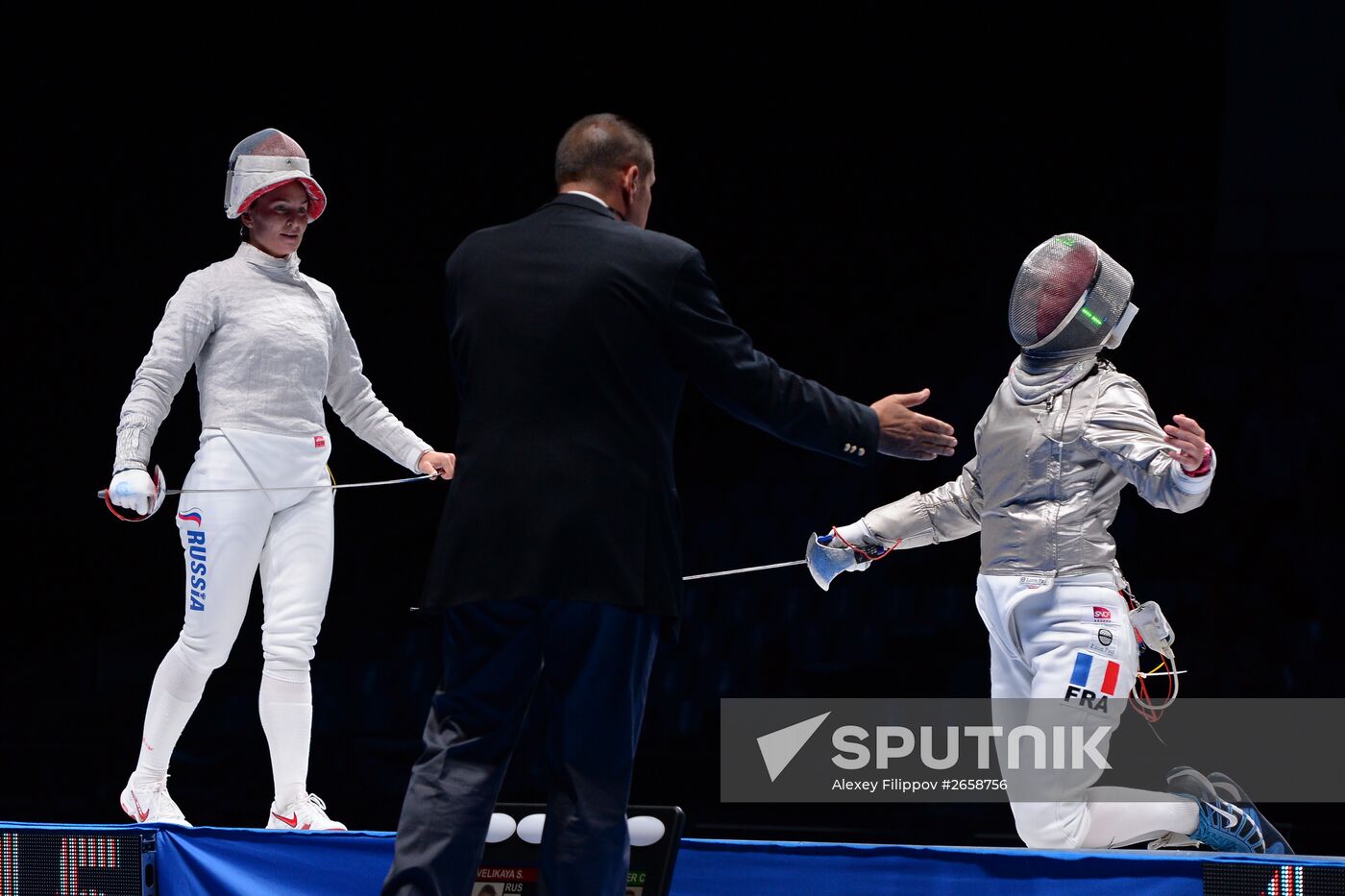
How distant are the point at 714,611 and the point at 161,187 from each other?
8.67 feet

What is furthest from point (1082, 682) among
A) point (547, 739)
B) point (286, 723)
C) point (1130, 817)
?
point (286, 723)

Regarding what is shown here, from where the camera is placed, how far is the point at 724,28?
6039 millimetres

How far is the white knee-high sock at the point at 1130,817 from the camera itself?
2.59 m

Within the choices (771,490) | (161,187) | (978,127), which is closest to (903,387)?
(771,490)

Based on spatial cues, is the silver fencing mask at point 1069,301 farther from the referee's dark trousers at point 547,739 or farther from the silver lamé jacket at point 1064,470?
the referee's dark trousers at point 547,739

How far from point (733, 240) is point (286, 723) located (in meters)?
3.53

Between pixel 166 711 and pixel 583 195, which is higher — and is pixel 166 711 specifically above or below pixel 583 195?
below

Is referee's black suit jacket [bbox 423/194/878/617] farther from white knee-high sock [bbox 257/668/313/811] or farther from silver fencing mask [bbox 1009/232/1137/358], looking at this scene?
white knee-high sock [bbox 257/668/313/811]

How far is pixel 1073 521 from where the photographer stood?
8.64 feet

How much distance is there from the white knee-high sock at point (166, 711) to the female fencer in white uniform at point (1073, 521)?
1.54 m

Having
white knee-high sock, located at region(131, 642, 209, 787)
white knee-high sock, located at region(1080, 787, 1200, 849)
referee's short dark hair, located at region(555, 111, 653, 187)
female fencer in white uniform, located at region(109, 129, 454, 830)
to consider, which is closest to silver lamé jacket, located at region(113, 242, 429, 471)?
female fencer in white uniform, located at region(109, 129, 454, 830)

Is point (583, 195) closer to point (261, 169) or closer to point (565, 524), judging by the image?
point (565, 524)

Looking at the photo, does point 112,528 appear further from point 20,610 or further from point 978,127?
point 978,127

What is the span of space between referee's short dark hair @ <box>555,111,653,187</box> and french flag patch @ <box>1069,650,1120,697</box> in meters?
→ 1.15
